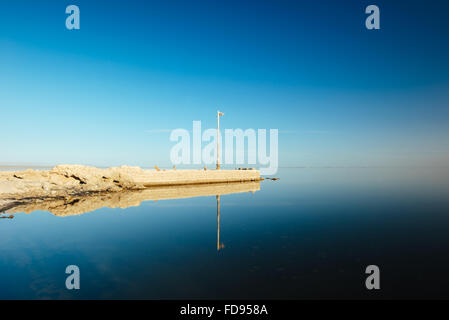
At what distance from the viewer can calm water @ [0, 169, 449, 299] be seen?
482cm

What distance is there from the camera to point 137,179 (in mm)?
24891

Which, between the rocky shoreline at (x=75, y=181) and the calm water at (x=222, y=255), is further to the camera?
the rocky shoreline at (x=75, y=181)

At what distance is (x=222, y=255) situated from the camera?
264 inches

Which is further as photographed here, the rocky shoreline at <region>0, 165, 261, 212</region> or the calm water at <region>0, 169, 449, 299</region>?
the rocky shoreline at <region>0, 165, 261, 212</region>

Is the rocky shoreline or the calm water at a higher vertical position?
the rocky shoreline

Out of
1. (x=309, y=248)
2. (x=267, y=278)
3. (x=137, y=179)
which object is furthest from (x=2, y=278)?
(x=137, y=179)

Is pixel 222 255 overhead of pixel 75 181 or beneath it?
beneath

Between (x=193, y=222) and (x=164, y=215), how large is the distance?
213cm

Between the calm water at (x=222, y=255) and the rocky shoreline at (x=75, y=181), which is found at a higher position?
the rocky shoreline at (x=75, y=181)

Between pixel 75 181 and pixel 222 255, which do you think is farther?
pixel 75 181

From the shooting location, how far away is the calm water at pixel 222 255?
4.82 meters

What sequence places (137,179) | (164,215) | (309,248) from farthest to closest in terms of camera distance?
(137,179) → (164,215) → (309,248)
